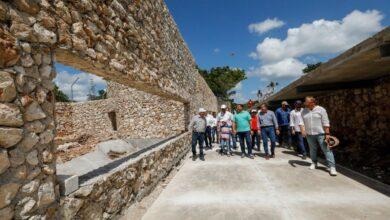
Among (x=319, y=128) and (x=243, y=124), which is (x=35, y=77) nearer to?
(x=319, y=128)

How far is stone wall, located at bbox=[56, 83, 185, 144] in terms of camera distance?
1296 cm

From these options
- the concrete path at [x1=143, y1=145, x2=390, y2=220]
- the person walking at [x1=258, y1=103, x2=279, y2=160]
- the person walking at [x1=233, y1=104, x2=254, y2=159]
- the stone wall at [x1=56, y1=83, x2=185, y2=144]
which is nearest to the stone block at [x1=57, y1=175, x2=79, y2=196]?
the concrete path at [x1=143, y1=145, x2=390, y2=220]

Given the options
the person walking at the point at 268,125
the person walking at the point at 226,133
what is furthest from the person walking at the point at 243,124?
the person walking at the point at 226,133

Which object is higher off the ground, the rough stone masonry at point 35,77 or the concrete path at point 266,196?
the rough stone masonry at point 35,77

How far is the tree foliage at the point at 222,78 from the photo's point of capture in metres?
44.2

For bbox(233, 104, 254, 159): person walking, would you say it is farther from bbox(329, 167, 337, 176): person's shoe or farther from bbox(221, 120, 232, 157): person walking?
bbox(329, 167, 337, 176): person's shoe

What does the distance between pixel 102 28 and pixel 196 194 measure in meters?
3.04

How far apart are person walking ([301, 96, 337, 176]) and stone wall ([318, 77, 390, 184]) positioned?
1170mm

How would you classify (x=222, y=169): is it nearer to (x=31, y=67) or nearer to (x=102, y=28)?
(x=102, y=28)

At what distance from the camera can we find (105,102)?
18.5m

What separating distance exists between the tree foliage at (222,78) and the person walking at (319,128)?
3840 centimetres

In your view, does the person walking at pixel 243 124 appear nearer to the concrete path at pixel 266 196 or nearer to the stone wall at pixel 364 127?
the concrete path at pixel 266 196

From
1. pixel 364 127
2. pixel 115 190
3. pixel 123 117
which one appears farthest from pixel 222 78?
pixel 115 190

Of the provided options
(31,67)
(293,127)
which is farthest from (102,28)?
(293,127)
